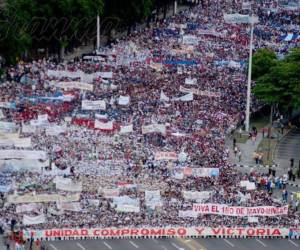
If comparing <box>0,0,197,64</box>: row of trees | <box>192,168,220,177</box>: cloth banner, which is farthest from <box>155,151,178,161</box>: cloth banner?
<box>0,0,197,64</box>: row of trees

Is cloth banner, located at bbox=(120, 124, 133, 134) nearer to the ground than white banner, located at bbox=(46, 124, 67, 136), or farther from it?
nearer to the ground

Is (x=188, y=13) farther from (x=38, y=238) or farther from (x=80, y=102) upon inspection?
(x=38, y=238)

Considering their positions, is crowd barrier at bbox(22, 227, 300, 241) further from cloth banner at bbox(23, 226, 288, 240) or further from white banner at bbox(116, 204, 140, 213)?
white banner at bbox(116, 204, 140, 213)

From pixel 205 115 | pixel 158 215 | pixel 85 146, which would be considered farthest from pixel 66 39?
pixel 158 215

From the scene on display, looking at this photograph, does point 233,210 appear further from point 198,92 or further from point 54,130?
point 198,92

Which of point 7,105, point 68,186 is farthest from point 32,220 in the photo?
point 7,105

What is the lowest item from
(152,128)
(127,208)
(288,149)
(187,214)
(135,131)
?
(288,149)
